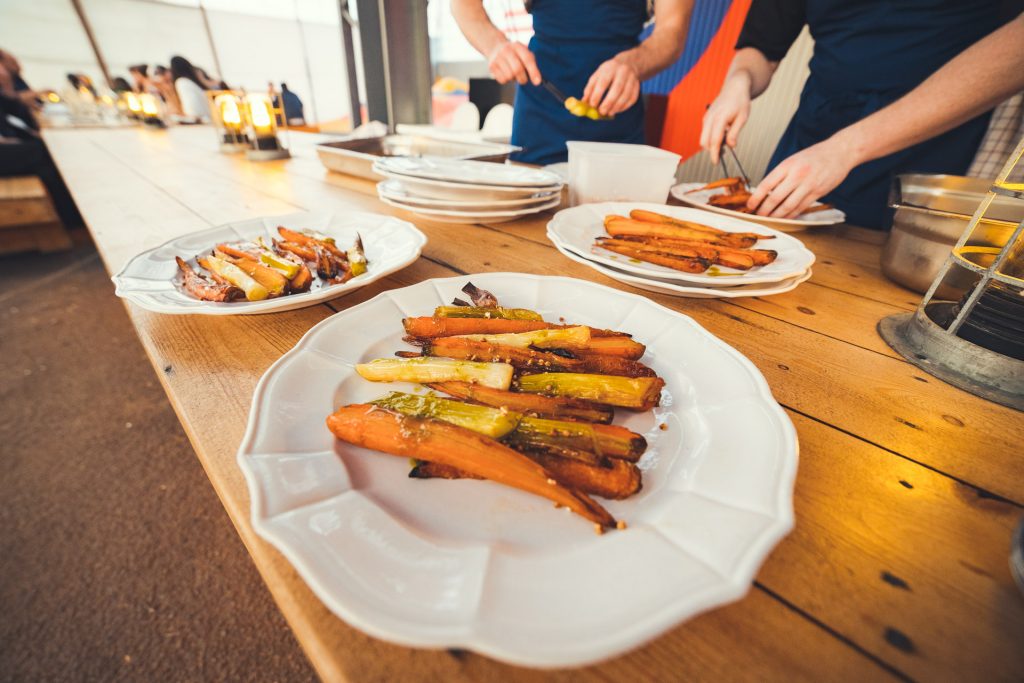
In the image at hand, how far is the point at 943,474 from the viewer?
586 millimetres

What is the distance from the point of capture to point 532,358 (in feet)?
2.34

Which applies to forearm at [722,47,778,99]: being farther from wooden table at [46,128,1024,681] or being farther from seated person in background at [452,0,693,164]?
wooden table at [46,128,1024,681]

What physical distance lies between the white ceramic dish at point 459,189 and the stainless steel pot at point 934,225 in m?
0.96

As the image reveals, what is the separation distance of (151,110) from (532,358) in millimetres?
6100

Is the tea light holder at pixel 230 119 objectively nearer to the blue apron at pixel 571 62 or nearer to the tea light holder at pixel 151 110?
the blue apron at pixel 571 62

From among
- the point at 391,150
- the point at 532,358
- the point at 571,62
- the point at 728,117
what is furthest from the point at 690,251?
the point at 391,150

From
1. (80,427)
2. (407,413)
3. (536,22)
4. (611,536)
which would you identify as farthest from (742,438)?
(80,427)

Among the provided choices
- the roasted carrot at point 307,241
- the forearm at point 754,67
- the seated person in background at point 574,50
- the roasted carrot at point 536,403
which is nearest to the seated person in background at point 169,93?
the seated person in background at point 574,50

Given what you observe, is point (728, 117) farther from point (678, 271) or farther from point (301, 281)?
point (301, 281)

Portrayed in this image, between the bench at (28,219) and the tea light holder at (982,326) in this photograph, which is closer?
the tea light holder at (982,326)

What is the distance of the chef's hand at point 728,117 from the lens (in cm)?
173

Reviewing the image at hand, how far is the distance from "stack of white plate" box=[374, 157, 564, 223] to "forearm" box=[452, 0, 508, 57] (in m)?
1.09

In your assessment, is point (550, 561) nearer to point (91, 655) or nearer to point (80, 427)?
point (91, 655)

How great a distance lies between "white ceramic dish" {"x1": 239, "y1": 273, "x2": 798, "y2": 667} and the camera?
13.5 inches
